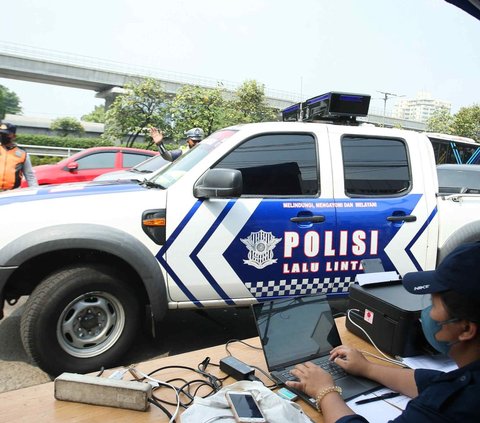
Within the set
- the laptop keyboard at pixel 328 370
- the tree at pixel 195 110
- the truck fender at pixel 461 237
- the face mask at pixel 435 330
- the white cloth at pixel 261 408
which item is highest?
the tree at pixel 195 110

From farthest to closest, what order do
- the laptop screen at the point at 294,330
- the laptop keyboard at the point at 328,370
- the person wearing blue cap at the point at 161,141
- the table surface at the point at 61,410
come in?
the person wearing blue cap at the point at 161,141
the laptop screen at the point at 294,330
the laptop keyboard at the point at 328,370
the table surface at the point at 61,410

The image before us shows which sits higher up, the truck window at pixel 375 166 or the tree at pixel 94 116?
the tree at pixel 94 116

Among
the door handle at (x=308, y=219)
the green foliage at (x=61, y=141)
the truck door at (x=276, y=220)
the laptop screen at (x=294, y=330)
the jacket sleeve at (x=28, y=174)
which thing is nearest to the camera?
the laptop screen at (x=294, y=330)

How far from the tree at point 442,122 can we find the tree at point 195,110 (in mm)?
22617

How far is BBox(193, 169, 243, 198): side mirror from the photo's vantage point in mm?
2959

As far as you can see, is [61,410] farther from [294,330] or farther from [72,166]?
[72,166]

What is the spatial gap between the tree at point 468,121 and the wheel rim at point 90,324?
36031 millimetres

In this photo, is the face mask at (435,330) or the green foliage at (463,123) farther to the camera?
the green foliage at (463,123)

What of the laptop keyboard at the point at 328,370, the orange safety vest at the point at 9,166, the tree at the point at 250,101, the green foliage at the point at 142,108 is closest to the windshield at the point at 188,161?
the laptop keyboard at the point at 328,370

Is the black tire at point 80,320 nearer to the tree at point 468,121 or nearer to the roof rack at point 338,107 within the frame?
the roof rack at point 338,107

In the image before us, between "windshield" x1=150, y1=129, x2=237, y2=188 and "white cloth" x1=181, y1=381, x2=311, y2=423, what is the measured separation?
2.12 m

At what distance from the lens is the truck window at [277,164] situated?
340 cm

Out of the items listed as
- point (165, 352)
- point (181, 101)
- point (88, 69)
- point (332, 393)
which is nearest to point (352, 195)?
point (165, 352)

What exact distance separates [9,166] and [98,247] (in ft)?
10.0
